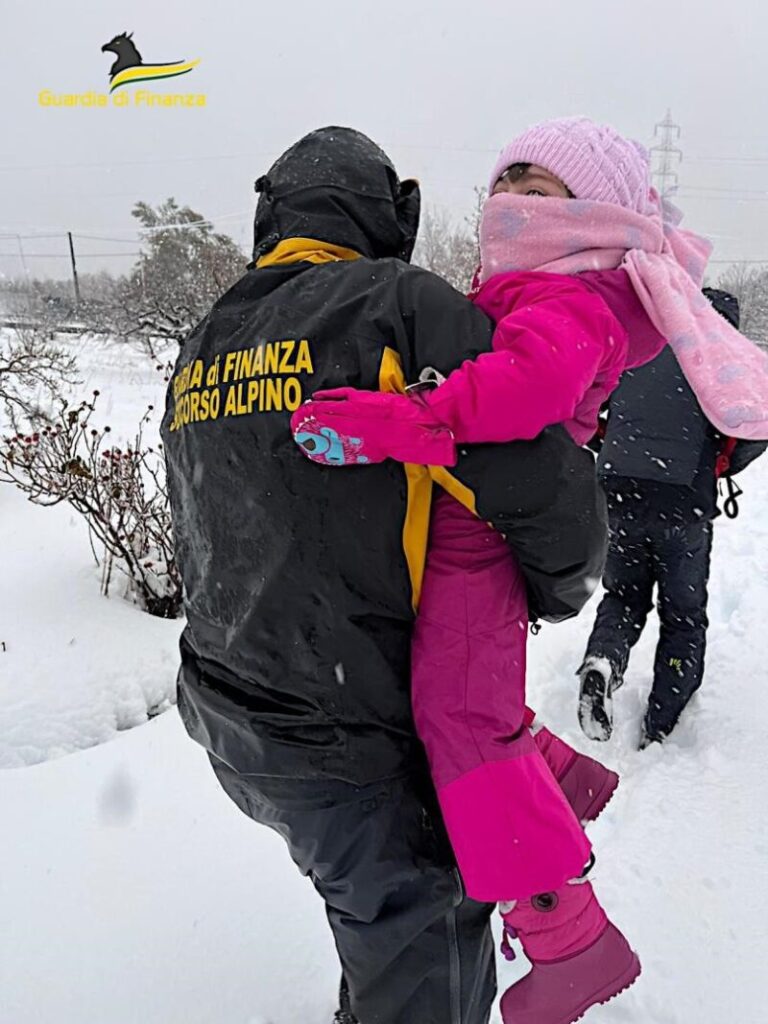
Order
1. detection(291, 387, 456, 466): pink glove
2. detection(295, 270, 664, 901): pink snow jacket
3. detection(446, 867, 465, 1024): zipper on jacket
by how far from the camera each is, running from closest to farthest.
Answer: detection(291, 387, 456, 466): pink glove → detection(295, 270, 664, 901): pink snow jacket → detection(446, 867, 465, 1024): zipper on jacket

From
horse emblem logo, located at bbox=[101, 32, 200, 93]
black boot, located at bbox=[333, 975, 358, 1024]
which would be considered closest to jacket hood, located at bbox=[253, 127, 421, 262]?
black boot, located at bbox=[333, 975, 358, 1024]

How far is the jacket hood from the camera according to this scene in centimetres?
128

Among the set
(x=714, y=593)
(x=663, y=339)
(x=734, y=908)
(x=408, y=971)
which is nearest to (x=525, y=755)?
(x=408, y=971)

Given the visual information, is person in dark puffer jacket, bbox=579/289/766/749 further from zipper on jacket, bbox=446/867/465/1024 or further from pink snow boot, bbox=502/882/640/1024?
zipper on jacket, bbox=446/867/465/1024

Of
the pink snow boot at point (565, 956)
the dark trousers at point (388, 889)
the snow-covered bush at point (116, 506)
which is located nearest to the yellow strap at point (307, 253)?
the dark trousers at point (388, 889)

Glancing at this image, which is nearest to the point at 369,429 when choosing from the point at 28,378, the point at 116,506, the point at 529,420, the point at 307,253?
the point at 529,420

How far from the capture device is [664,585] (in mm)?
3053

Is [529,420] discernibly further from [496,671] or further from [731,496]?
[731,496]

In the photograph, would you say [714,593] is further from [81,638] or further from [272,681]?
[272,681]

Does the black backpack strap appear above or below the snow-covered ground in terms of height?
above

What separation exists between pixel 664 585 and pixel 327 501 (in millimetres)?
2298

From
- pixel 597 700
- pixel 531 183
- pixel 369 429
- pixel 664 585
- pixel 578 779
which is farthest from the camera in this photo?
pixel 664 585

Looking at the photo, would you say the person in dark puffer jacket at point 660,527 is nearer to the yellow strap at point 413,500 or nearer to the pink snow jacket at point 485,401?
the pink snow jacket at point 485,401

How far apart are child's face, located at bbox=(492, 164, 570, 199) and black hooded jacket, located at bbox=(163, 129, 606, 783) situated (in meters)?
0.29
